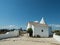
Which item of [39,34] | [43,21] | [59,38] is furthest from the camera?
[43,21]

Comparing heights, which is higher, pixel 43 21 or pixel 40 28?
pixel 43 21

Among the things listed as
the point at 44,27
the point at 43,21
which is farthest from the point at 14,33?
the point at 43,21

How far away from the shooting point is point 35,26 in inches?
1476

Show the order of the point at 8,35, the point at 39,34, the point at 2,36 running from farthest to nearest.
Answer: the point at 39,34, the point at 8,35, the point at 2,36

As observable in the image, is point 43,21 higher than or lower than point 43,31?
higher

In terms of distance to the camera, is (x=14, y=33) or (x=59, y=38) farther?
(x=14, y=33)

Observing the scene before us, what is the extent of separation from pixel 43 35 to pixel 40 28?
243 centimetres

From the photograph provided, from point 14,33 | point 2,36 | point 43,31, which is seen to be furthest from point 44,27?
point 2,36

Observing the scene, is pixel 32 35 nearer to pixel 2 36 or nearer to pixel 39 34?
pixel 39 34

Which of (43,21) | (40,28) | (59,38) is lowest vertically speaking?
(59,38)

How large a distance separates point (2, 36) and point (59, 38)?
1422cm

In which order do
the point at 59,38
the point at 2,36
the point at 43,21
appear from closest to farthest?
1. the point at 59,38
2. the point at 2,36
3. the point at 43,21

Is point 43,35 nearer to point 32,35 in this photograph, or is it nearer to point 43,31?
point 43,31

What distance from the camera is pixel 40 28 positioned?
37062 millimetres
